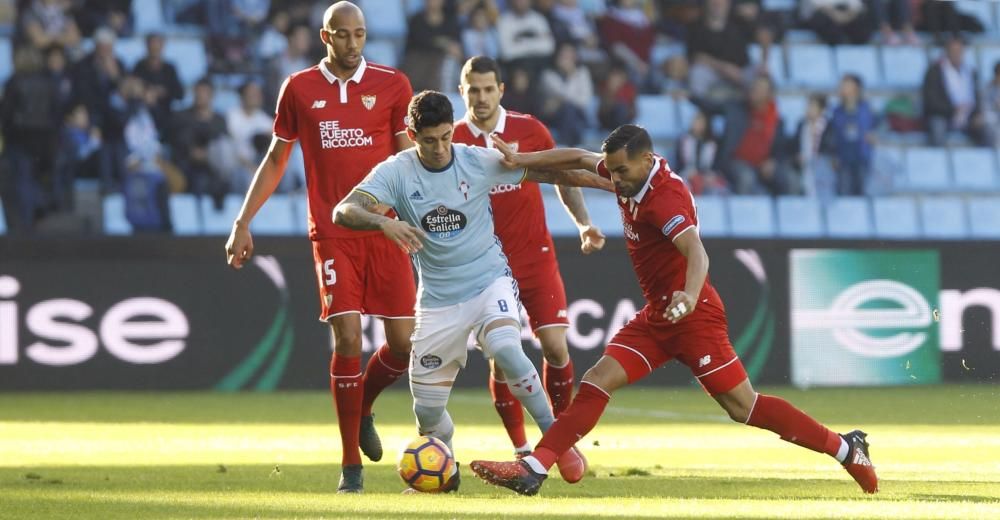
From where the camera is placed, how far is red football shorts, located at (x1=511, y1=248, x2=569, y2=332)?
8594mm

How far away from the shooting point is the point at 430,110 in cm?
702

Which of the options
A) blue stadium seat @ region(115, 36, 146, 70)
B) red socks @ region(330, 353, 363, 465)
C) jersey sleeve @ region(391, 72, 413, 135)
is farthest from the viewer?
blue stadium seat @ region(115, 36, 146, 70)

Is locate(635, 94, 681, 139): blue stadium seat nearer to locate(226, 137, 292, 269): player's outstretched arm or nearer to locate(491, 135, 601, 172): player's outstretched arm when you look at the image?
locate(226, 137, 292, 269): player's outstretched arm

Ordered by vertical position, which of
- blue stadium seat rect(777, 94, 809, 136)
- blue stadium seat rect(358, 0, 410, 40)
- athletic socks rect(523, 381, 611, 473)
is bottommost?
blue stadium seat rect(777, 94, 809, 136)

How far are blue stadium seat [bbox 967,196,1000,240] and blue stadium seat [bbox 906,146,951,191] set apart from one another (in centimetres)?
40

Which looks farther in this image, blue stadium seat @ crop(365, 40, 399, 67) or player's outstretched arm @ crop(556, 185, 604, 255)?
blue stadium seat @ crop(365, 40, 399, 67)

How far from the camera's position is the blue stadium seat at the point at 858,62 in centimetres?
2017

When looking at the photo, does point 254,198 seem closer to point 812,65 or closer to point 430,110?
point 430,110

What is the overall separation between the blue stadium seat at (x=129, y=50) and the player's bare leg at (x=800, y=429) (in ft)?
37.0

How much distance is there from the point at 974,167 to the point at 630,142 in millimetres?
13454

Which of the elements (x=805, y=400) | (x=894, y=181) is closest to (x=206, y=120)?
(x=805, y=400)

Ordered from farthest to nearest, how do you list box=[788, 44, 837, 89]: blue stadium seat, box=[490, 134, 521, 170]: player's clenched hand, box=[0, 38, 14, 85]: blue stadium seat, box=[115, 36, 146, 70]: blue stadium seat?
Answer: box=[788, 44, 837, 89]: blue stadium seat < box=[115, 36, 146, 70]: blue stadium seat < box=[0, 38, 14, 85]: blue stadium seat < box=[490, 134, 521, 170]: player's clenched hand

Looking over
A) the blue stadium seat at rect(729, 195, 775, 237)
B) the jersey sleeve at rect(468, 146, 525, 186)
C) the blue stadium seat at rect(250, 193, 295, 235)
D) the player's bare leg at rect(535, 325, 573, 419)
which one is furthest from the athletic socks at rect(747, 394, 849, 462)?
the blue stadium seat at rect(729, 195, 775, 237)

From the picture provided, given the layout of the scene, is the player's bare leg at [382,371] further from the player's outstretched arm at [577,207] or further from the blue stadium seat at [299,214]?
the blue stadium seat at [299,214]
